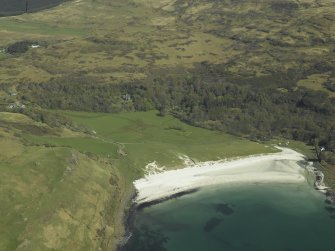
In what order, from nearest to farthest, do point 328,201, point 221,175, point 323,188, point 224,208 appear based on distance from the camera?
1. point 224,208
2. point 328,201
3. point 323,188
4. point 221,175

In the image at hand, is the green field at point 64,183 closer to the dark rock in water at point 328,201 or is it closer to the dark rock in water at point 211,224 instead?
the dark rock in water at point 211,224

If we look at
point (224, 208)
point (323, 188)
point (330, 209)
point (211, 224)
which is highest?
point (330, 209)

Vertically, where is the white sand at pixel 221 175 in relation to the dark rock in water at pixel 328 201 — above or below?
below

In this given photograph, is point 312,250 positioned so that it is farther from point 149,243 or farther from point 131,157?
point 131,157

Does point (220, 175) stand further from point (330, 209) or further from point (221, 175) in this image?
point (330, 209)

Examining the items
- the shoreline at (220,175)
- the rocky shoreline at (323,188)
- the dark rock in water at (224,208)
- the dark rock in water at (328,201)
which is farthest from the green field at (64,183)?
the dark rock in water at (328,201)

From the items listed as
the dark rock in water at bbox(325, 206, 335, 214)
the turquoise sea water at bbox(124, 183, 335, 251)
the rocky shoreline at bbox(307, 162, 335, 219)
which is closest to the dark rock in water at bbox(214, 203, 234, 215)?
the turquoise sea water at bbox(124, 183, 335, 251)

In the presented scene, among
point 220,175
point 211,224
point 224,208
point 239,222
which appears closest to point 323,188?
point 220,175
